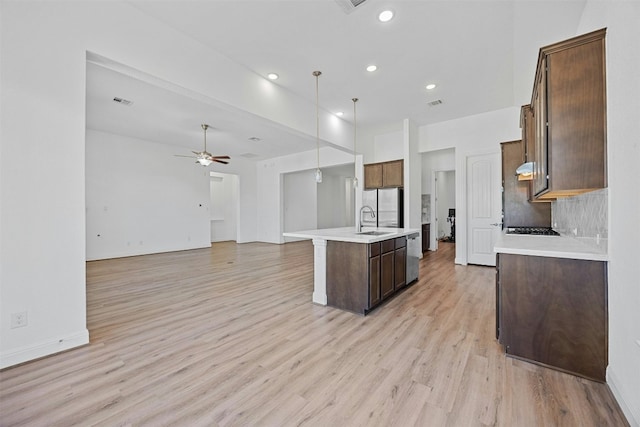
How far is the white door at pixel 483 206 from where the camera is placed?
17.7 feet

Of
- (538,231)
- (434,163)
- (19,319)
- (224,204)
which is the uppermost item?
(434,163)

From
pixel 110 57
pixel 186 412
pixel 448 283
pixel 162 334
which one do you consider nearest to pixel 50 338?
pixel 162 334

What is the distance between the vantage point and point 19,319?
205 cm

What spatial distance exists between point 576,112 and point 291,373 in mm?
2693

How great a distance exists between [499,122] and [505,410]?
17.8 feet

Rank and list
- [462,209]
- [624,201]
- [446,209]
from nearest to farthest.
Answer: [624,201] → [462,209] → [446,209]

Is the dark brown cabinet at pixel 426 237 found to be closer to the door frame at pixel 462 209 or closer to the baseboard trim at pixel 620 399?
the door frame at pixel 462 209

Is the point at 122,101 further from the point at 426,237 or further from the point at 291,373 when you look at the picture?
the point at 426,237

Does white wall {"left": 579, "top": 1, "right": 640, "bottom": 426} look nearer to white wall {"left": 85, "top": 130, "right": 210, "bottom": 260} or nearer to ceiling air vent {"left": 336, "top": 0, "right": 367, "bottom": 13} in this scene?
ceiling air vent {"left": 336, "top": 0, "right": 367, "bottom": 13}

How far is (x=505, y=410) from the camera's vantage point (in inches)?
61.7

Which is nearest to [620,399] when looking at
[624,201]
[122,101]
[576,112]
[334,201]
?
[624,201]

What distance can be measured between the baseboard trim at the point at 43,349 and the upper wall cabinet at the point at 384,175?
5.93m

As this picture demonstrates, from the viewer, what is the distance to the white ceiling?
9.00ft

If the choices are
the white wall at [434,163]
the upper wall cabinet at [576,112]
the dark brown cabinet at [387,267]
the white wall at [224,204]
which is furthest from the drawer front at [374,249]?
the white wall at [224,204]
